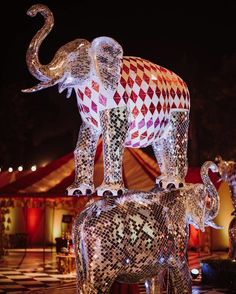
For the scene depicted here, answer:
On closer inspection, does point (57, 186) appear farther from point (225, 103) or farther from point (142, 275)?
point (225, 103)

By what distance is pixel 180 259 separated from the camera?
3.74m

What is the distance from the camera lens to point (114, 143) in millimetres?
3539

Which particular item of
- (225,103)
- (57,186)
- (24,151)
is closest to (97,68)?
(57,186)

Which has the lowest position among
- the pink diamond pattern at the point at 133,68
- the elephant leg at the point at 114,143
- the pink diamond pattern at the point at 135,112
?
the elephant leg at the point at 114,143

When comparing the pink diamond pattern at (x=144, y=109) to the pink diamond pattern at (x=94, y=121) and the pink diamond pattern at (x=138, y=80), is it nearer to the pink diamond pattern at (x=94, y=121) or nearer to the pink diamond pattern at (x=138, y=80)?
the pink diamond pattern at (x=138, y=80)

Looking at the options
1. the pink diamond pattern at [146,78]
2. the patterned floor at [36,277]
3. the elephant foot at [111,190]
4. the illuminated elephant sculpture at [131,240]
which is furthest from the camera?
the patterned floor at [36,277]

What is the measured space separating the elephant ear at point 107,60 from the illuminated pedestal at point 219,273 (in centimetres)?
539

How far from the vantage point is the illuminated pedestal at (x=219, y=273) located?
8294 mm

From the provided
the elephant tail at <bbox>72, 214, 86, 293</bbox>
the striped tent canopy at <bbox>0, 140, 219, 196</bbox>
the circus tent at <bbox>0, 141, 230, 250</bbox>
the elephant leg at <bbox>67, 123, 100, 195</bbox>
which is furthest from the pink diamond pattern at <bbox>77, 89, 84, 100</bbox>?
the striped tent canopy at <bbox>0, 140, 219, 196</bbox>

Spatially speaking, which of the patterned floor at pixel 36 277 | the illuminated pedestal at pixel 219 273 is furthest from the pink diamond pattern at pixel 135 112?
the illuminated pedestal at pixel 219 273

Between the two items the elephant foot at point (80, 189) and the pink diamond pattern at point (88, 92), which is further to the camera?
the elephant foot at point (80, 189)

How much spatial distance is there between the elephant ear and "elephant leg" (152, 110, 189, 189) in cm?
53

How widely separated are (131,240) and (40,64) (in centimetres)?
113

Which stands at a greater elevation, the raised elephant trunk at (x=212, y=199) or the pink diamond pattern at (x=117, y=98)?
the pink diamond pattern at (x=117, y=98)
